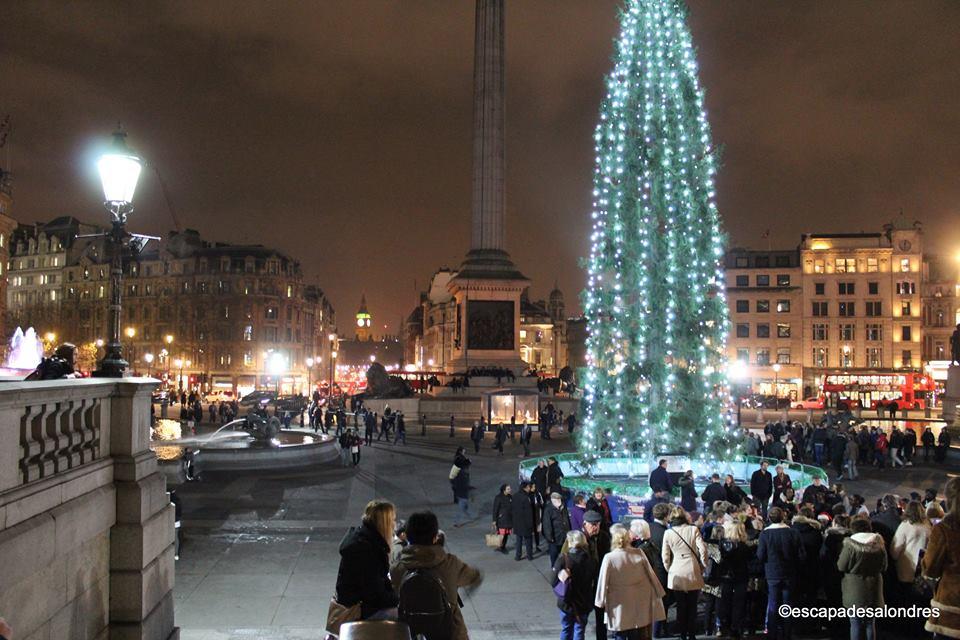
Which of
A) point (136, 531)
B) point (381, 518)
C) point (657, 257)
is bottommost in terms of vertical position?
point (136, 531)

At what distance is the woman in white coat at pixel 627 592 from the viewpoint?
7777 mm

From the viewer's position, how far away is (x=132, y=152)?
9961 mm

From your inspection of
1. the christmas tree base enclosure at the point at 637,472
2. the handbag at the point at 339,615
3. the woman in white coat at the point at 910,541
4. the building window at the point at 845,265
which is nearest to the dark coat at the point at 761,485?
the christmas tree base enclosure at the point at 637,472

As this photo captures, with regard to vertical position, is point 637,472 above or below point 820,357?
below

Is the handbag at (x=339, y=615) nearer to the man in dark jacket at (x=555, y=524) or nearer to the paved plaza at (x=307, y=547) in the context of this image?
the paved plaza at (x=307, y=547)

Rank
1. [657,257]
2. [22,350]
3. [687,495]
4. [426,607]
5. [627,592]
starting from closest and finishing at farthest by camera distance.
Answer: [426,607]
[627,592]
[687,495]
[657,257]
[22,350]

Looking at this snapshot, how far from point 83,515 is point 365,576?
8.96 ft

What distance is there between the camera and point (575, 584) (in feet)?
28.0

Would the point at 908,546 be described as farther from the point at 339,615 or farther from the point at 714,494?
the point at 339,615

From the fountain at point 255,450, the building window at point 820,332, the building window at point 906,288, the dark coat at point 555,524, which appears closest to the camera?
the dark coat at point 555,524

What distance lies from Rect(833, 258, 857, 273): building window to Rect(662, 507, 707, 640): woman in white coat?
270 feet

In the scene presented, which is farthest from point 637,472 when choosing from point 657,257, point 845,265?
point 845,265

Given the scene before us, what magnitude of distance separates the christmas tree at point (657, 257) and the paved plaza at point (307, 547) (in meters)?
4.64

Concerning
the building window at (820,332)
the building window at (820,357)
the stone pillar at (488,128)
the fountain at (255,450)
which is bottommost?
the fountain at (255,450)
